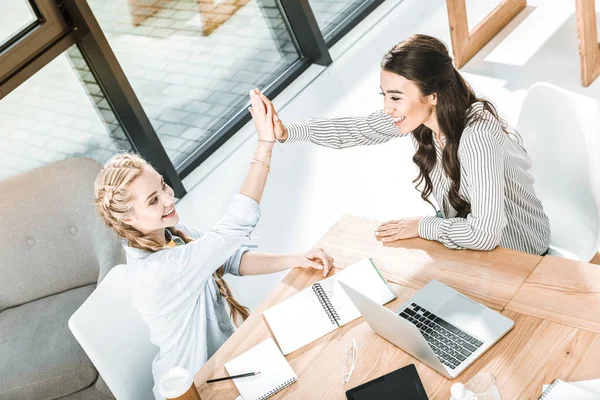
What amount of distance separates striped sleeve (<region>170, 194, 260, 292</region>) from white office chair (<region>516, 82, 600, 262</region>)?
3.17 feet

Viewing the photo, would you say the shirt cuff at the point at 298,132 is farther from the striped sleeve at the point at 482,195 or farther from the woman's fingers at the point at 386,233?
the striped sleeve at the point at 482,195

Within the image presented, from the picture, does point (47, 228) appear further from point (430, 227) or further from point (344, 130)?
point (430, 227)

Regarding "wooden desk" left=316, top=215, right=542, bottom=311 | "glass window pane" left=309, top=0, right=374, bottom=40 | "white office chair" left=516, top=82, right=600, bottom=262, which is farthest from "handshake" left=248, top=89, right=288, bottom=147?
"glass window pane" left=309, top=0, right=374, bottom=40

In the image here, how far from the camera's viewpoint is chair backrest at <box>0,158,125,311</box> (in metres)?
3.17

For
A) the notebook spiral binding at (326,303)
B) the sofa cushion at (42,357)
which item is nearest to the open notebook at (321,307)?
the notebook spiral binding at (326,303)

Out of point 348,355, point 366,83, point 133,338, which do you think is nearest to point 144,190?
point 133,338

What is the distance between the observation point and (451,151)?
2275 millimetres

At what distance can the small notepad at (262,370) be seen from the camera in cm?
198

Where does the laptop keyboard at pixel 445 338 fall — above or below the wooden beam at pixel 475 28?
above

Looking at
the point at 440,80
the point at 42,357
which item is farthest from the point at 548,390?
the point at 42,357

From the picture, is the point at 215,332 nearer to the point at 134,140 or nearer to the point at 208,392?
the point at 208,392

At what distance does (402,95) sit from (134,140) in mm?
2091

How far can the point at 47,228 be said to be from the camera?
318 centimetres

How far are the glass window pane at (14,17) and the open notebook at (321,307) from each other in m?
2.06
